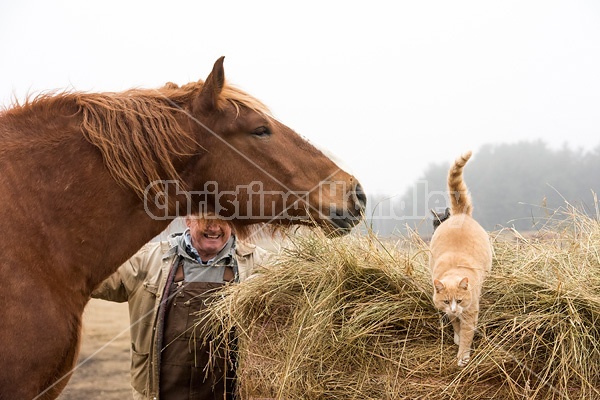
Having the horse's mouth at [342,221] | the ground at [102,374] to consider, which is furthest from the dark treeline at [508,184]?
the ground at [102,374]

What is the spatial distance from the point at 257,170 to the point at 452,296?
1242 mm

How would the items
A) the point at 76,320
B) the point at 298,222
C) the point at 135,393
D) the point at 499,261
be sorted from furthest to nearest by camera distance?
the point at 135,393 → the point at 499,261 → the point at 298,222 → the point at 76,320

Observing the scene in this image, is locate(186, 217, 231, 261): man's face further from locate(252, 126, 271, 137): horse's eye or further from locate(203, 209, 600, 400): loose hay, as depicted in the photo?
locate(252, 126, 271, 137): horse's eye

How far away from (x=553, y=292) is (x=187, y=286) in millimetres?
2628

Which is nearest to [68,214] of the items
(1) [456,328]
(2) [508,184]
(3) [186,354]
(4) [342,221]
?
(4) [342,221]

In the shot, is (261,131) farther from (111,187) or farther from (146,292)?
(146,292)

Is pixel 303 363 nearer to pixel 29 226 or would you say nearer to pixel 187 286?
pixel 29 226

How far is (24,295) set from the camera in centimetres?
221

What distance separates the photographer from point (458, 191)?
162 inches

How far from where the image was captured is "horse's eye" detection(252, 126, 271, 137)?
2.94m

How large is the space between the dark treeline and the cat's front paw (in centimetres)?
96

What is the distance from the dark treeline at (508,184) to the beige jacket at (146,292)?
1226 mm

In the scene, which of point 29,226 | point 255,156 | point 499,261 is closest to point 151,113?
point 255,156

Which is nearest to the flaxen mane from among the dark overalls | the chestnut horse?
the chestnut horse
